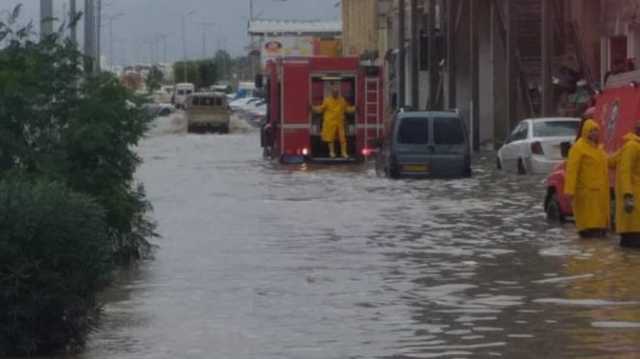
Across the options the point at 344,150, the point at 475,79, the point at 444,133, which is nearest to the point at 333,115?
the point at 344,150

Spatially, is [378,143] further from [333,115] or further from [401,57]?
[401,57]

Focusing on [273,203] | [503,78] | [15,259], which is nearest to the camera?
[15,259]

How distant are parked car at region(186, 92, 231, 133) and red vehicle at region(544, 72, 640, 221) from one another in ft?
211

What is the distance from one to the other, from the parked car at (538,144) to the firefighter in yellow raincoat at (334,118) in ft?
17.8

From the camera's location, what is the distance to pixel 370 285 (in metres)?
18.3

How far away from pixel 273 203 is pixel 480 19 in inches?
1284

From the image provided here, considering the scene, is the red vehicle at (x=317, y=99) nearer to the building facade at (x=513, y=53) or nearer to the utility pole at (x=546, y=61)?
the utility pole at (x=546, y=61)

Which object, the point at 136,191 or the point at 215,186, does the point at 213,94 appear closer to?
the point at 215,186

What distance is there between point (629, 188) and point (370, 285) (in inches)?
189

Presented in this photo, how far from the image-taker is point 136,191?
20.1 metres

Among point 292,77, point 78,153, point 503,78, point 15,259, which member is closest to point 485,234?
point 78,153

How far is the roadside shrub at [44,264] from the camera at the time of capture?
13.0 m

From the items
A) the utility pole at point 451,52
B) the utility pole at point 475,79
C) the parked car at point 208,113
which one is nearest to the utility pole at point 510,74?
the utility pole at point 475,79

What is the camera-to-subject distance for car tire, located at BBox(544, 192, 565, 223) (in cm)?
2654
